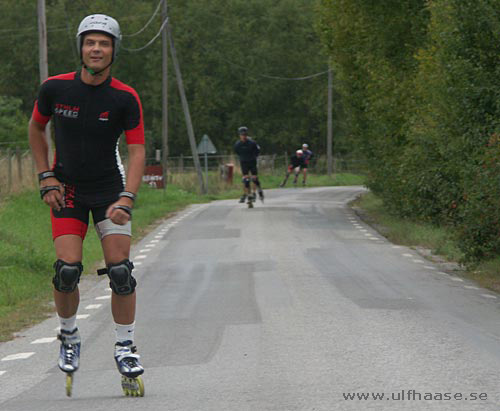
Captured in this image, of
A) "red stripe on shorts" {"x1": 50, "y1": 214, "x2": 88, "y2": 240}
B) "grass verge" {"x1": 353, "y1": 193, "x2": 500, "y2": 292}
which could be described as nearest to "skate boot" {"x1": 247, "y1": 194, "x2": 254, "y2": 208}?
"grass verge" {"x1": 353, "y1": 193, "x2": 500, "y2": 292}

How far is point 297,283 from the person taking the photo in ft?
43.7

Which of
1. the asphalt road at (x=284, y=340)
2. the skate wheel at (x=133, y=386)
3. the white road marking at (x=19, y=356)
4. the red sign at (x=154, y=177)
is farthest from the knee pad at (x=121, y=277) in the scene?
the red sign at (x=154, y=177)

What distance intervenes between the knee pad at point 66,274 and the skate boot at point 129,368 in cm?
47

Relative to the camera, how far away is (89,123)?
639 centimetres

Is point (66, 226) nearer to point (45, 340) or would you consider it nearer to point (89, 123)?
point (89, 123)

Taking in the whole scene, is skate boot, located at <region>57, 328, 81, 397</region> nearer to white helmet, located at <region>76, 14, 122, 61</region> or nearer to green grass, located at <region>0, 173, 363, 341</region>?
white helmet, located at <region>76, 14, 122, 61</region>

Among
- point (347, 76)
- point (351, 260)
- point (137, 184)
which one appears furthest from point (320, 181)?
point (137, 184)

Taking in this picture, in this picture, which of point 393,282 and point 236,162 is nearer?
point 393,282

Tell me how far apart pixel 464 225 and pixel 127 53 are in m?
69.0

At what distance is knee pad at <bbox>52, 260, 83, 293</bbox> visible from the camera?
643 cm

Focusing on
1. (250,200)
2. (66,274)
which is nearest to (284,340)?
(66,274)

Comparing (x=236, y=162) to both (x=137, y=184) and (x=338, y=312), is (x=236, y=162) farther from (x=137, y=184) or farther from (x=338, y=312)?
(x=137, y=184)

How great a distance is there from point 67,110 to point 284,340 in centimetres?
319

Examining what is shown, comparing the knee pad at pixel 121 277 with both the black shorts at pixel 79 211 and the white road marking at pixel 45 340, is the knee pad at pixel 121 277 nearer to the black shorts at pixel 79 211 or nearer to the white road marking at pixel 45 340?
the black shorts at pixel 79 211
